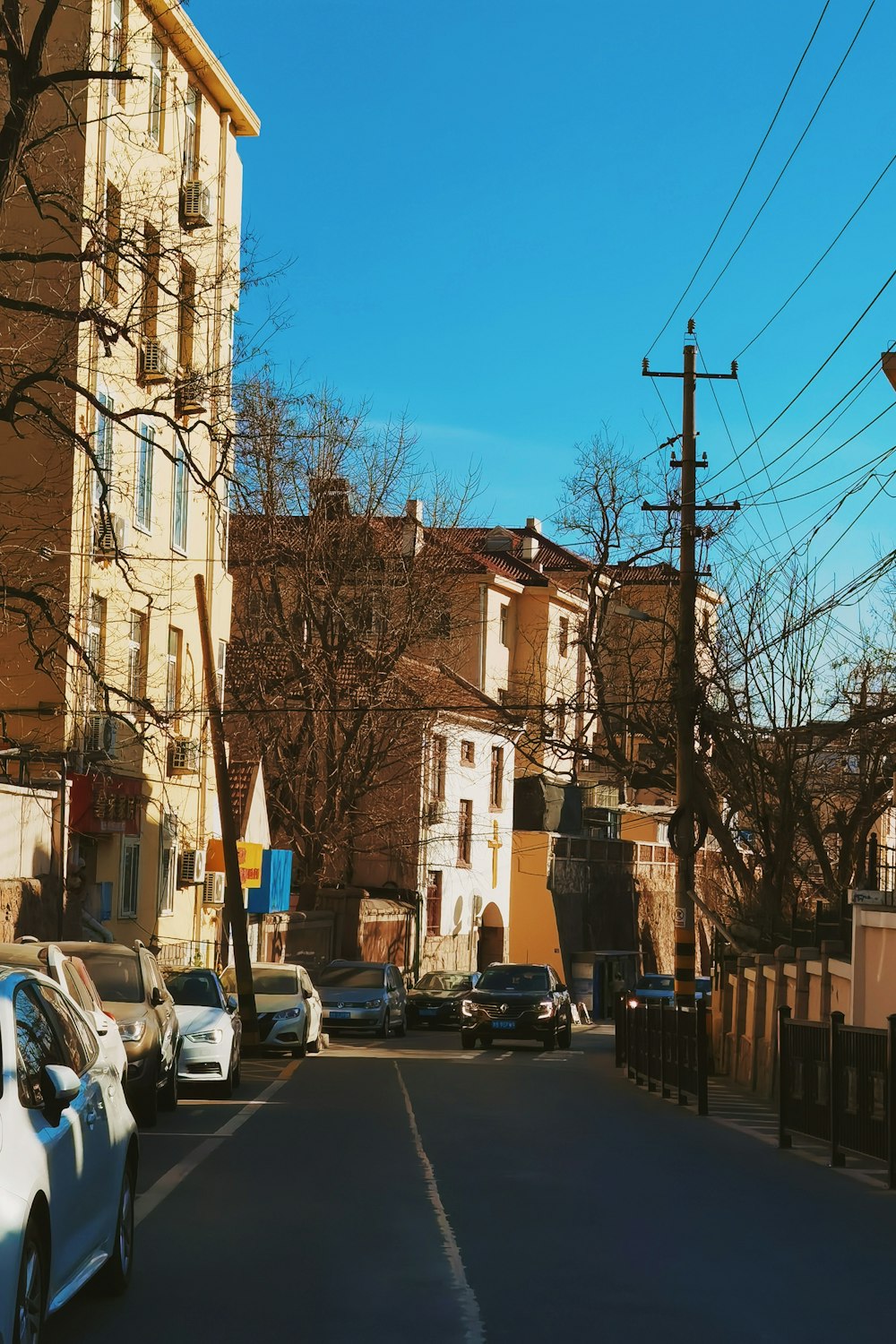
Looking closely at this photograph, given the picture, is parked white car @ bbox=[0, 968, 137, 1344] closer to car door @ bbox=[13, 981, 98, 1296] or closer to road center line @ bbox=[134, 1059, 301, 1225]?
car door @ bbox=[13, 981, 98, 1296]

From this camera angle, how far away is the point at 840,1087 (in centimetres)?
1438

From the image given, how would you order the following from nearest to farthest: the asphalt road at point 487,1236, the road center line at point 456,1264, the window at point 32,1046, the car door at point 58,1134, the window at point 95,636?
1. the car door at point 58,1134
2. the window at point 32,1046
3. the road center line at point 456,1264
4. the asphalt road at point 487,1236
5. the window at point 95,636

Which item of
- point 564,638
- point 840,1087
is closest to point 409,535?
point 564,638

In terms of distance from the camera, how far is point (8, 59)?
54.5 feet

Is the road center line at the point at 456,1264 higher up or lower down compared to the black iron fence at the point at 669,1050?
higher up

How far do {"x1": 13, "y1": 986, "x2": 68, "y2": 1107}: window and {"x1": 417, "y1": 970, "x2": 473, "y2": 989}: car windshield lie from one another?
4360 cm

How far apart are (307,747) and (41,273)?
889 inches

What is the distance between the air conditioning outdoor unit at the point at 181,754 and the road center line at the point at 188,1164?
45.2 feet

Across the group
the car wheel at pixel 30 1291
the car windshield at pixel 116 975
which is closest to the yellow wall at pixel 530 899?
the car windshield at pixel 116 975

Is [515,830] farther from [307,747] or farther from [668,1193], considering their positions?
[668,1193]

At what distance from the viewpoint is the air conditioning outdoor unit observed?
35.2 m

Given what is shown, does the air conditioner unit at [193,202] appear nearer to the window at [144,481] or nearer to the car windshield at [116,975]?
the window at [144,481]

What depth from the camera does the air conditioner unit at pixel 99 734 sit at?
3014 centimetres

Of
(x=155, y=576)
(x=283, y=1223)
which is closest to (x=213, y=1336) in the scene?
(x=283, y=1223)
